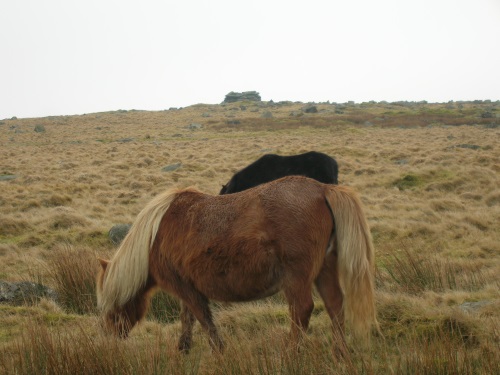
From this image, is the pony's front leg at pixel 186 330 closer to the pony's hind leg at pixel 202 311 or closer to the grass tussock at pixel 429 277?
the pony's hind leg at pixel 202 311

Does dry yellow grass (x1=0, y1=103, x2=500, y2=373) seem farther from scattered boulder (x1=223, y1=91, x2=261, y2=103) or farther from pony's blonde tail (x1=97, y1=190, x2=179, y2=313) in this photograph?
scattered boulder (x1=223, y1=91, x2=261, y2=103)

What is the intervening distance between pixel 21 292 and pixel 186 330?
286 centimetres

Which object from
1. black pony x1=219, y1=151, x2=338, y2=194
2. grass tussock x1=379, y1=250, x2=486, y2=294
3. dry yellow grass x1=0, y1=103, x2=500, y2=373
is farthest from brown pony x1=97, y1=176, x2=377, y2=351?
black pony x1=219, y1=151, x2=338, y2=194

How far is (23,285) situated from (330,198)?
4.29 m

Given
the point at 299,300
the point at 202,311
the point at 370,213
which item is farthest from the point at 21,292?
the point at 370,213

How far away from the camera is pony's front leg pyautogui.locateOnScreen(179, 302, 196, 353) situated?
4188mm

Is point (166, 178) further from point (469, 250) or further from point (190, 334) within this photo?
point (190, 334)

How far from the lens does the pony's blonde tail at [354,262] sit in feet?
12.2

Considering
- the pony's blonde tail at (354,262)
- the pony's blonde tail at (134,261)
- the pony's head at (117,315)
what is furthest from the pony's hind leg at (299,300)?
the pony's head at (117,315)

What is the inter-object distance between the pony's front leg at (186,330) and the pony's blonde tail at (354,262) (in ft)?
4.44

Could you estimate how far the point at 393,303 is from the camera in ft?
15.7

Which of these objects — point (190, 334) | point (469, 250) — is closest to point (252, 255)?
point (190, 334)

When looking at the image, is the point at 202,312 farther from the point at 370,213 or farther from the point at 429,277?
the point at 370,213

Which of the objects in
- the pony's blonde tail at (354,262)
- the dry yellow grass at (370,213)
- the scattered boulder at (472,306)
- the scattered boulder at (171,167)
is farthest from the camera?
the scattered boulder at (171,167)
